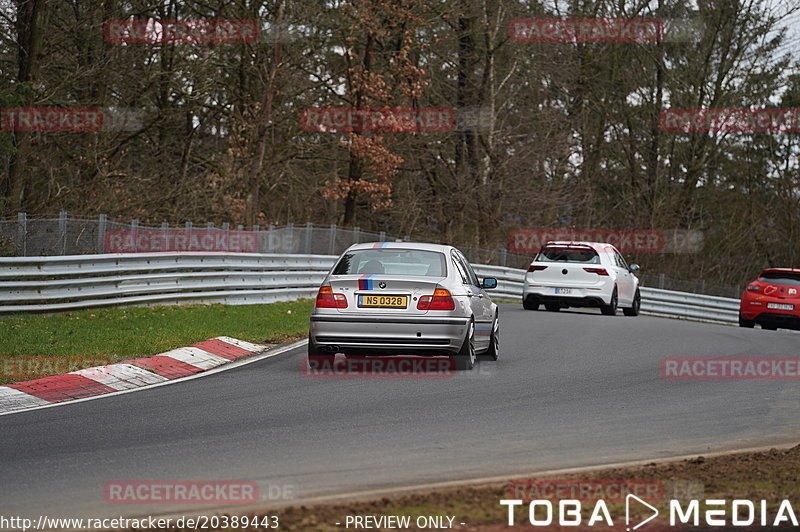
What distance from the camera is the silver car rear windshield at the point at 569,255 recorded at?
23953 mm

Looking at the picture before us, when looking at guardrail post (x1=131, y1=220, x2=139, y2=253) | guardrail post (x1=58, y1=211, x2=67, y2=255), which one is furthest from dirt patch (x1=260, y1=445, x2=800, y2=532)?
guardrail post (x1=131, y1=220, x2=139, y2=253)

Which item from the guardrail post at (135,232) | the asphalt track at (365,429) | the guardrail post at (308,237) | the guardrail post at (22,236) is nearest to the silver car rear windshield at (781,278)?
the guardrail post at (308,237)

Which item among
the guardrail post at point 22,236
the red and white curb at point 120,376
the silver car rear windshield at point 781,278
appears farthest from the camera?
the silver car rear windshield at point 781,278

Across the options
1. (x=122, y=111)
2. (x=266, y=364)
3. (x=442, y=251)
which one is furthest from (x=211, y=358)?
(x=122, y=111)

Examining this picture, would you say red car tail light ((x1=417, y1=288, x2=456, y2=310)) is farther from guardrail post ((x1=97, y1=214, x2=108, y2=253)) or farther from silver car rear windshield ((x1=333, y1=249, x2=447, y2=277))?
guardrail post ((x1=97, y1=214, x2=108, y2=253))

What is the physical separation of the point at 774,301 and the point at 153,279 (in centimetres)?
1506

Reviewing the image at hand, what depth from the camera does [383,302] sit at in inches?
477

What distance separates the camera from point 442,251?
1309 centimetres

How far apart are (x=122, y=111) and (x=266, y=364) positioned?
18249 millimetres

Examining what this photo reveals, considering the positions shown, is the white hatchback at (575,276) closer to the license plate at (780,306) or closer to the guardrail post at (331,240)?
the license plate at (780,306)

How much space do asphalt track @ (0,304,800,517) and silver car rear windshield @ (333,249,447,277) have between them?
1.27 m

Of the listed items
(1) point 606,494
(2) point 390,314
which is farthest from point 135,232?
(1) point 606,494

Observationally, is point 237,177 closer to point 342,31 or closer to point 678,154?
point 342,31

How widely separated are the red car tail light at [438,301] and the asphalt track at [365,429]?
0.80m
